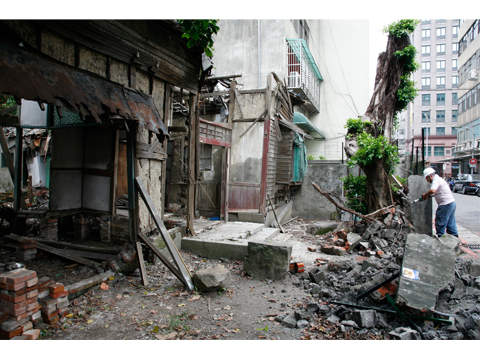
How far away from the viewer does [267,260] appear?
19.0 feet

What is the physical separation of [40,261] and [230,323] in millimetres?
4006

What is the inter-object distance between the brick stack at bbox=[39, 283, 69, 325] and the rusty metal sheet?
7.64 feet

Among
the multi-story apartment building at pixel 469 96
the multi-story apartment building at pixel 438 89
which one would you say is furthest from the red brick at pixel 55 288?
the multi-story apartment building at pixel 438 89

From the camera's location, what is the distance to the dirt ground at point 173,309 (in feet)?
12.1

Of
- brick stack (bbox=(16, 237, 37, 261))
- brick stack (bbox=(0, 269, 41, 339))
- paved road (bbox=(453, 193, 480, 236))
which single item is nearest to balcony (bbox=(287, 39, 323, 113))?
paved road (bbox=(453, 193, 480, 236))

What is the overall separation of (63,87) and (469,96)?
45244 millimetres

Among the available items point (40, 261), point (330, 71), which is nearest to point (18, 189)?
point (40, 261)

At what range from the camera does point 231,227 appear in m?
9.09

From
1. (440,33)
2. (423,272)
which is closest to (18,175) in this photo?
(423,272)

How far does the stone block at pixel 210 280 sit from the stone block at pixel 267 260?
96 cm

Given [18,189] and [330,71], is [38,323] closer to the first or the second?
[18,189]

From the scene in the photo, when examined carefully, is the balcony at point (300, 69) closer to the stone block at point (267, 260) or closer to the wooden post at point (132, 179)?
the stone block at point (267, 260)

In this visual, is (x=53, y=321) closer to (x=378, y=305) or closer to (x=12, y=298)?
(x=12, y=298)

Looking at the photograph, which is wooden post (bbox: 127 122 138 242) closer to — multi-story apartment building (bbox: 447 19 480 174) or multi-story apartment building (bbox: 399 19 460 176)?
multi-story apartment building (bbox: 447 19 480 174)
